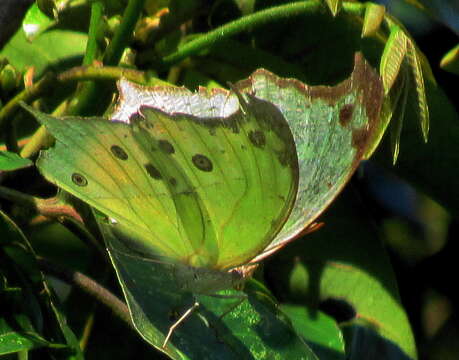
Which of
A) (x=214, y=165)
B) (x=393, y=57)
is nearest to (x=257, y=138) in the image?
(x=214, y=165)

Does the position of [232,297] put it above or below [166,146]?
below

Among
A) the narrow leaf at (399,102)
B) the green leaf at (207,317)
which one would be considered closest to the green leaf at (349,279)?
the green leaf at (207,317)

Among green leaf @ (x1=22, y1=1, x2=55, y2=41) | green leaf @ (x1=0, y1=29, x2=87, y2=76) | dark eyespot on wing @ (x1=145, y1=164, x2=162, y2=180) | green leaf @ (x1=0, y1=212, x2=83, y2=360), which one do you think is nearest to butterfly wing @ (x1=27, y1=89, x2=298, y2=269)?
dark eyespot on wing @ (x1=145, y1=164, x2=162, y2=180)

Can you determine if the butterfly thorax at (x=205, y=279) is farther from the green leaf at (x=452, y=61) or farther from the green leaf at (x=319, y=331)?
the green leaf at (x=452, y=61)

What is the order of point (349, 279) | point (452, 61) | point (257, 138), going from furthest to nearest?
point (349, 279) < point (452, 61) < point (257, 138)

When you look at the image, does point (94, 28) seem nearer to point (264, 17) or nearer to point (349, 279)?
point (264, 17)

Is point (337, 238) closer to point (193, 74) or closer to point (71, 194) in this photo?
point (193, 74)
